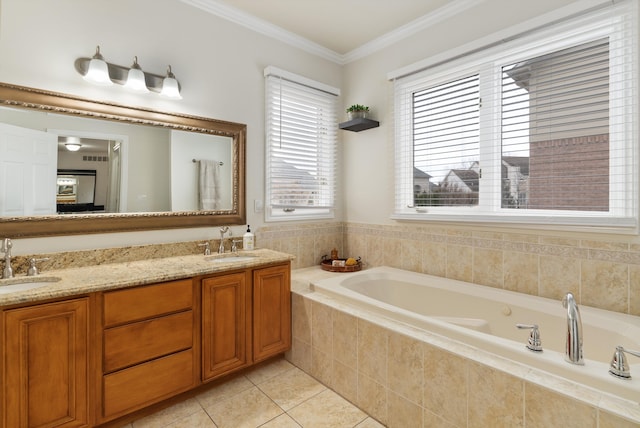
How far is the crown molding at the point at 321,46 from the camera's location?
96.6 inches

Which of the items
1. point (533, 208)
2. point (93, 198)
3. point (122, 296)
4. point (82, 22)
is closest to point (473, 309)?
point (533, 208)

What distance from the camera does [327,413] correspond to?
6.12 ft

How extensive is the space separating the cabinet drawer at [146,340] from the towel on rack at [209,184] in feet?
2.97

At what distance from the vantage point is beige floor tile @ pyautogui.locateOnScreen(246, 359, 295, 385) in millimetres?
2240

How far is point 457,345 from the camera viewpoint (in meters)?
1.52

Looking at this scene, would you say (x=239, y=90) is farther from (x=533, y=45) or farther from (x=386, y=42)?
(x=533, y=45)

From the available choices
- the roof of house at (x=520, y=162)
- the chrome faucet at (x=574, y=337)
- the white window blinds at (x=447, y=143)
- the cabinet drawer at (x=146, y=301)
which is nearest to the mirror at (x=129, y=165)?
the cabinet drawer at (x=146, y=301)

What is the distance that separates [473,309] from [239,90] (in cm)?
252

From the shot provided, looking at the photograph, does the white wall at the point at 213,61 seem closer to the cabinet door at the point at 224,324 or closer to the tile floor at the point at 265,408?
the cabinet door at the point at 224,324

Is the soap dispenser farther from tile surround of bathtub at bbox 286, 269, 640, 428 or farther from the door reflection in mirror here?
the door reflection in mirror

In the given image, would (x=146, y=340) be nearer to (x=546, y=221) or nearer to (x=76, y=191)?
(x=76, y=191)

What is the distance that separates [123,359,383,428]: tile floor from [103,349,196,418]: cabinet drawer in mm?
153

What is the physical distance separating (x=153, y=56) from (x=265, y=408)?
8.04ft

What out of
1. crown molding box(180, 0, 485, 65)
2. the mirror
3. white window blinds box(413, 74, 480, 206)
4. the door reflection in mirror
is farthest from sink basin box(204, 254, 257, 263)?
crown molding box(180, 0, 485, 65)
